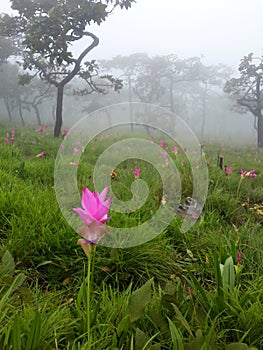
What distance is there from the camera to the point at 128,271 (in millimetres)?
1747

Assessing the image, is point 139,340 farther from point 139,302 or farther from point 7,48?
point 7,48

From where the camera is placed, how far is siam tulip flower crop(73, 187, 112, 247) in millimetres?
724

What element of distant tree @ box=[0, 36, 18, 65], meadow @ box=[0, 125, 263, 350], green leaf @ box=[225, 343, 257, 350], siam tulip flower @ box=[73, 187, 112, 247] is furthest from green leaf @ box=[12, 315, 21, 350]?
distant tree @ box=[0, 36, 18, 65]

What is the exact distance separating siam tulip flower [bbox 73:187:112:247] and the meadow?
38 cm

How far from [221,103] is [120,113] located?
231ft

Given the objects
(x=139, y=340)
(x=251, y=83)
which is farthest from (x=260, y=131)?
(x=139, y=340)

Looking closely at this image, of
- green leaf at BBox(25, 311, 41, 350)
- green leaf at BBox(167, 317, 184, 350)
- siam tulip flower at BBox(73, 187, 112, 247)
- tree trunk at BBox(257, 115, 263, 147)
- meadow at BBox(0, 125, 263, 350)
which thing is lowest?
tree trunk at BBox(257, 115, 263, 147)

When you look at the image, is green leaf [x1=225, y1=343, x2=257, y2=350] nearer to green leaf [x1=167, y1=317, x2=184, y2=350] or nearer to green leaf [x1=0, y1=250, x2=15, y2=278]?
green leaf [x1=167, y1=317, x2=184, y2=350]

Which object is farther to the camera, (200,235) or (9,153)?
(9,153)

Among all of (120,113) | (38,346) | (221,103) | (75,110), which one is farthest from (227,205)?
(221,103)

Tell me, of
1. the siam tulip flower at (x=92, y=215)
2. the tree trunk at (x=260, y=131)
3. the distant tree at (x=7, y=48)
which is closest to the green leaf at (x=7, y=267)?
the siam tulip flower at (x=92, y=215)

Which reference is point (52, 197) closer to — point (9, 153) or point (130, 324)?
point (130, 324)

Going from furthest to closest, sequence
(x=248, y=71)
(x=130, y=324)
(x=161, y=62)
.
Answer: (x=161, y=62) → (x=248, y=71) → (x=130, y=324)

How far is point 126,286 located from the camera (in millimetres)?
1687
